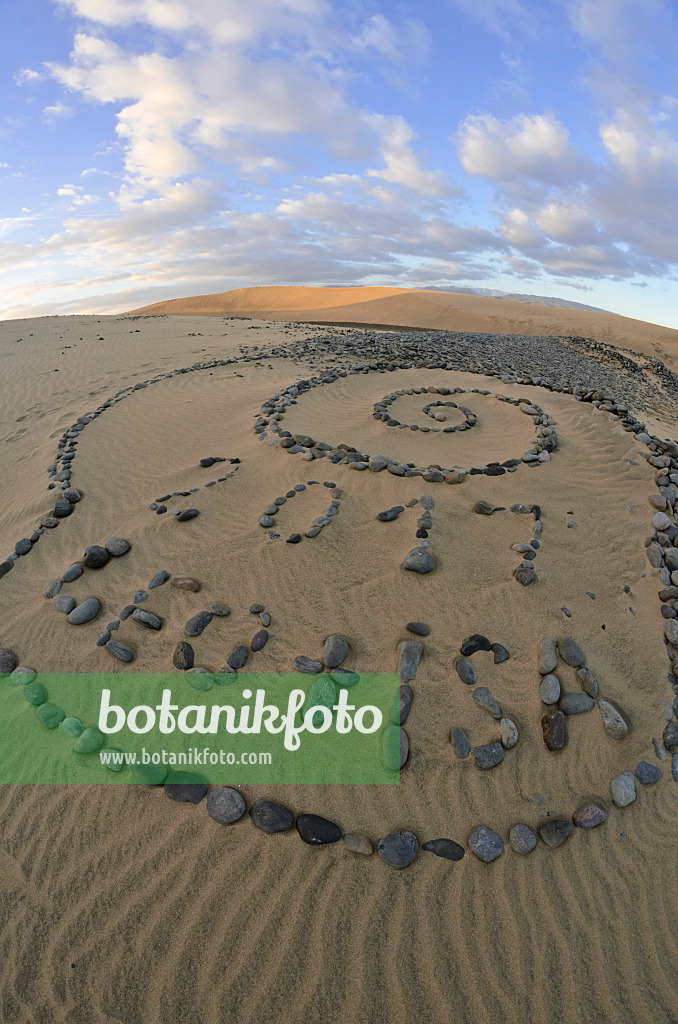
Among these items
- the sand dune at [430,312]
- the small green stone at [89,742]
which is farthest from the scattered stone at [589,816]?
the sand dune at [430,312]

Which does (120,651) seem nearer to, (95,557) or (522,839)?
(95,557)

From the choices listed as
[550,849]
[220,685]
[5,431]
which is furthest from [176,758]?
[5,431]

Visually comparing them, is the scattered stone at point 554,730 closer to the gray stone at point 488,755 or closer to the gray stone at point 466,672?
the gray stone at point 488,755

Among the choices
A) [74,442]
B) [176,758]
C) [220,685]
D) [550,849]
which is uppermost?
[74,442]

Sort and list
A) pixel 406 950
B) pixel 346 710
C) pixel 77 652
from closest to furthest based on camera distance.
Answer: pixel 406 950, pixel 346 710, pixel 77 652

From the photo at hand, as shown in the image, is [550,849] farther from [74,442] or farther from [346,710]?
[74,442]

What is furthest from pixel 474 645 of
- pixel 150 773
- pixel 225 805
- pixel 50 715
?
pixel 50 715
